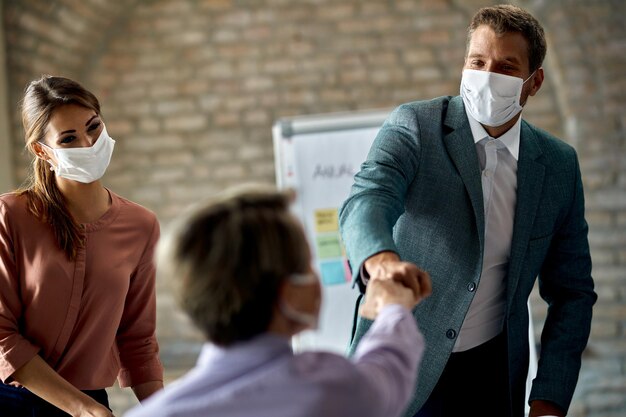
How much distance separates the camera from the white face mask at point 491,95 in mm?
1872

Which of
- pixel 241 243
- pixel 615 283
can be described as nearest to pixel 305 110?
pixel 615 283

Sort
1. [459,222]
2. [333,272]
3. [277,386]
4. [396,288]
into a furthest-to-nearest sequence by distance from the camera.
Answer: [333,272], [459,222], [396,288], [277,386]

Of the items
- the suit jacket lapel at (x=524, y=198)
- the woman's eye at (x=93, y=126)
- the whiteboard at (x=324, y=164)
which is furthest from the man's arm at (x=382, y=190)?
the whiteboard at (x=324, y=164)

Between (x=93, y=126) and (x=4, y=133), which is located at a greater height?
(x=93, y=126)

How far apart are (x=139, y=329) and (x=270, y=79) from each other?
2.61 meters

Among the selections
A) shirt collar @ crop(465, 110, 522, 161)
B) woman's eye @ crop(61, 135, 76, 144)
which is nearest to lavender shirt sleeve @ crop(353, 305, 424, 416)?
shirt collar @ crop(465, 110, 522, 161)

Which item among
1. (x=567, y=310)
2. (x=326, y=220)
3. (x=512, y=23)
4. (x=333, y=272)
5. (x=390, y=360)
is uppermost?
(x=512, y=23)

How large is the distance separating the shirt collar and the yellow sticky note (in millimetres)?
1828

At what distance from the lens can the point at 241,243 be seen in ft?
3.45

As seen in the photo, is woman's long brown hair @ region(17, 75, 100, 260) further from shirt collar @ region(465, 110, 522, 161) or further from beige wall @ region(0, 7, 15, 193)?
beige wall @ region(0, 7, 15, 193)

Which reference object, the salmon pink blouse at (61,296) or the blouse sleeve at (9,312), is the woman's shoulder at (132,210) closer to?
the salmon pink blouse at (61,296)

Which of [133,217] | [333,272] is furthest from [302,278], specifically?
[333,272]

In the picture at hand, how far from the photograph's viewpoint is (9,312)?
1.91m

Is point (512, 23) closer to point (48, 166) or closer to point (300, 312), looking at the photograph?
point (300, 312)
